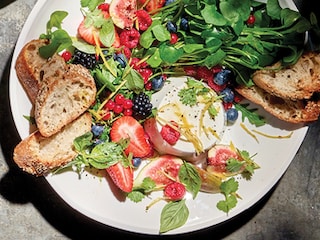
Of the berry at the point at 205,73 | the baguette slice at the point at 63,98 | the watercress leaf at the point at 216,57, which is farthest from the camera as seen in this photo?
the berry at the point at 205,73

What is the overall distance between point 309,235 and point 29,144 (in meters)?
0.89

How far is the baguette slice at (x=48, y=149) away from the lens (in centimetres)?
172

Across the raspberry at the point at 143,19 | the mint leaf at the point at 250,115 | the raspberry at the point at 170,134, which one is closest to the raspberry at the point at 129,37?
the raspberry at the point at 143,19

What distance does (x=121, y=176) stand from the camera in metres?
1.79

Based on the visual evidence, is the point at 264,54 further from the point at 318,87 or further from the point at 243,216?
the point at 243,216

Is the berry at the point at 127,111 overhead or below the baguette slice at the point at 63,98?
below

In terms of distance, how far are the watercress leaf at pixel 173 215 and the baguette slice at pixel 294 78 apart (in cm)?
37

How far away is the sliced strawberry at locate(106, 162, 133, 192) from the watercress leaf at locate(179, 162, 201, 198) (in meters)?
0.14

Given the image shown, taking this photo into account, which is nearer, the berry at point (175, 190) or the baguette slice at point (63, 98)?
the baguette slice at point (63, 98)

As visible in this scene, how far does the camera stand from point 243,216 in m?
2.09

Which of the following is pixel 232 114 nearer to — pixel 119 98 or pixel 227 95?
pixel 227 95

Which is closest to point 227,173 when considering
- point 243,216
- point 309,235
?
point 243,216

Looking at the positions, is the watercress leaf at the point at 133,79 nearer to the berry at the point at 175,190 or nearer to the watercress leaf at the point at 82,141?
the watercress leaf at the point at 82,141

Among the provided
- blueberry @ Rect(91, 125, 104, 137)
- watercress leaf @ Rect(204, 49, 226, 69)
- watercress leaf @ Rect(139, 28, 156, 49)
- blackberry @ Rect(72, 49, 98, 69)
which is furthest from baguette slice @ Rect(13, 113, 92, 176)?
watercress leaf @ Rect(204, 49, 226, 69)
